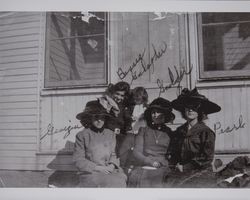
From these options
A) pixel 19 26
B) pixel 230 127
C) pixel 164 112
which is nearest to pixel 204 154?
pixel 230 127

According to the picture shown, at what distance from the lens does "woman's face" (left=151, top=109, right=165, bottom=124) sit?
1.82 metres

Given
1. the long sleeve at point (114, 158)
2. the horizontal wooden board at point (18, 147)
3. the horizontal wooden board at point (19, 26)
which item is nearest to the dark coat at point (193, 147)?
the long sleeve at point (114, 158)

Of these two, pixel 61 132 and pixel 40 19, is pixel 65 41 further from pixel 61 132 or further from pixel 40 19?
pixel 61 132

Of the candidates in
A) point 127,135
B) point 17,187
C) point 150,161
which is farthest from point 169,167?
point 17,187

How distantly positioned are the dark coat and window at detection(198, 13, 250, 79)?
303mm

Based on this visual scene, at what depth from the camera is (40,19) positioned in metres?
1.91

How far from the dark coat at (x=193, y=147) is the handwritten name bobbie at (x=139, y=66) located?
0.37 meters

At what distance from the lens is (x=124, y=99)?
184 cm

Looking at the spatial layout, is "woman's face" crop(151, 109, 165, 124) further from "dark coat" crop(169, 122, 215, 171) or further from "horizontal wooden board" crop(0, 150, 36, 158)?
"horizontal wooden board" crop(0, 150, 36, 158)

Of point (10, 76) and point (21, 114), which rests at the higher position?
point (10, 76)

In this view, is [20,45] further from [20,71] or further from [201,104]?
[201,104]

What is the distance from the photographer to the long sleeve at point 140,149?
1798 millimetres

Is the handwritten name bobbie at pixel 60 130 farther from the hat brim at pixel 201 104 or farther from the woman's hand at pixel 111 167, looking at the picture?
the hat brim at pixel 201 104

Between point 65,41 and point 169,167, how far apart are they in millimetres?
906
